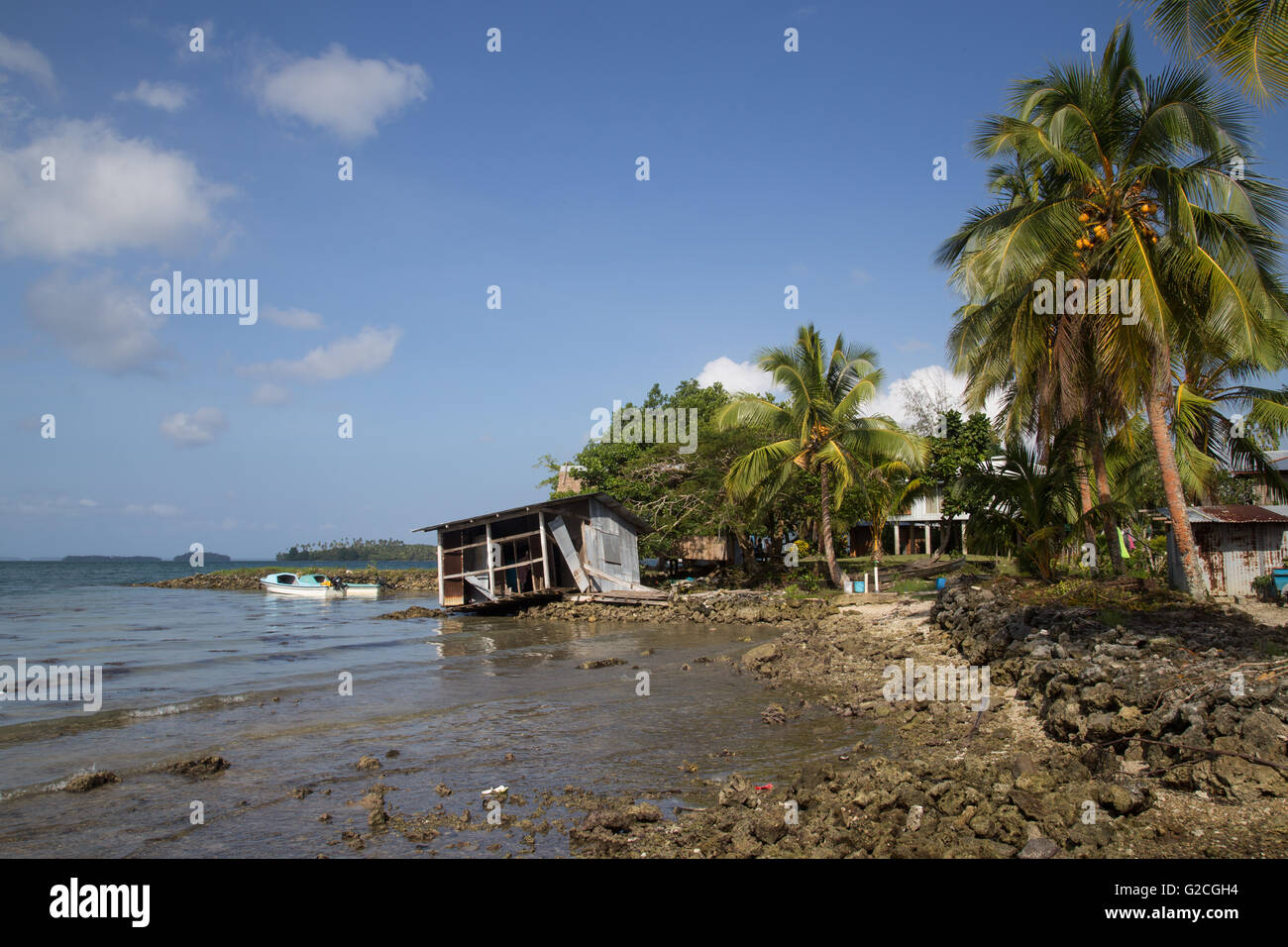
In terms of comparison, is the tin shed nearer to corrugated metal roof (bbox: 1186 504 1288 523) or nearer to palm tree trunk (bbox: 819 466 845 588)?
corrugated metal roof (bbox: 1186 504 1288 523)

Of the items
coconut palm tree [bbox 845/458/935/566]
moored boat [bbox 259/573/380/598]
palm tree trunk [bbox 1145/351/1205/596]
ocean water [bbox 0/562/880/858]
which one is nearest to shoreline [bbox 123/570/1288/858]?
ocean water [bbox 0/562/880/858]

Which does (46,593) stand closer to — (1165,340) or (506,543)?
(506,543)

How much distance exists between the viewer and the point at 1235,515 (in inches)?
571

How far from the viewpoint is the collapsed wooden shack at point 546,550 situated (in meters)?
Answer: 28.6

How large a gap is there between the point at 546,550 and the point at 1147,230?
20763mm

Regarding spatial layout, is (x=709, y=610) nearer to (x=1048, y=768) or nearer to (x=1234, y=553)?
(x=1234, y=553)

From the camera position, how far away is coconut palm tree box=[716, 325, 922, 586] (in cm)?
2572

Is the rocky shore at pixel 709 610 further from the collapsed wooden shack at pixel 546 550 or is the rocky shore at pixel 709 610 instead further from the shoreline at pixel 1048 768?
the shoreline at pixel 1048 768

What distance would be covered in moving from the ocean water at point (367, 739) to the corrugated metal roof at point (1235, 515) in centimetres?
903

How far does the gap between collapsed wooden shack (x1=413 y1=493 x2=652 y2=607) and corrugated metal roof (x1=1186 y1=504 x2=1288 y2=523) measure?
60.4 ft

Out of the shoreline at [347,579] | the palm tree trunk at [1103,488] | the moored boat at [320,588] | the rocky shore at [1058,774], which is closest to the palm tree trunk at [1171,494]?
the palm tree trunk at [1103,488]

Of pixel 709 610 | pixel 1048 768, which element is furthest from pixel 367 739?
pixel 709 610
